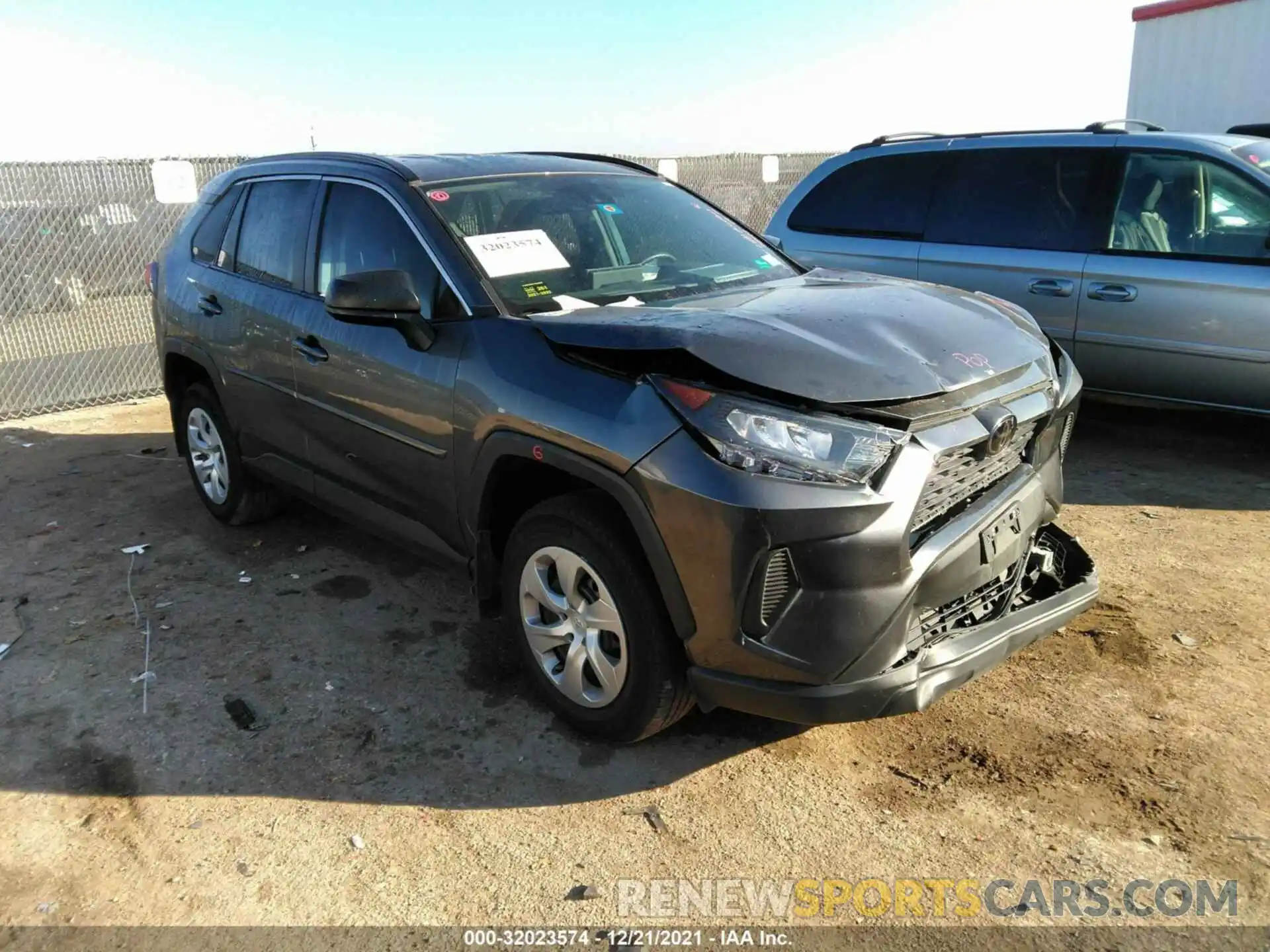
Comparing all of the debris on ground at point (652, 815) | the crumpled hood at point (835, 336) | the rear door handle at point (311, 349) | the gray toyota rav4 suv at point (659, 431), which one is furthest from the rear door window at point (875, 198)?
the debris on ground at point (652, 815)

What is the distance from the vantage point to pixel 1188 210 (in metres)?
5.73

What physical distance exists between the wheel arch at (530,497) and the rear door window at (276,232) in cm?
159

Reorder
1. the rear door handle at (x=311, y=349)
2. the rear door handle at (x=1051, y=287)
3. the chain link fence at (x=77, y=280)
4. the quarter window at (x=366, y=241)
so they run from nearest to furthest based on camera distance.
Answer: the quarter window at (x=366, y=241), the rear door handle at (x=311, y=349), the rear door handle at (x=1051, y=287), the chain link fence at (x=77, y=280)

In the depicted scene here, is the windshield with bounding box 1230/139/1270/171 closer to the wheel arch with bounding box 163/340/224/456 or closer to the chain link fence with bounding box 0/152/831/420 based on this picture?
the wheel arch with bounding box 163/340/224/456

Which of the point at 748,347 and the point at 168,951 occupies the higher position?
the point at 748,347

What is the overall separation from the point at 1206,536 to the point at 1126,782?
2.28m

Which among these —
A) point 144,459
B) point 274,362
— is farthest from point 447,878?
point 144,459

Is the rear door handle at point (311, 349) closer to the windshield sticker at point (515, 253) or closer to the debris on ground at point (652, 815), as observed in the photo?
the windshield sticker at point (515, 253)

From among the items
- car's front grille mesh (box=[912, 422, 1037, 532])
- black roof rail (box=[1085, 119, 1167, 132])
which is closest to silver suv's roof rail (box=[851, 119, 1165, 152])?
black roof rail (box=[1085, 119, 1167, 132])

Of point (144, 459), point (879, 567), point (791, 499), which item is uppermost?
point (791, 499)

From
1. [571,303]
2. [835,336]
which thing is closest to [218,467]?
[571,303]

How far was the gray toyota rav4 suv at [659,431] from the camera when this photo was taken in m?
2.66

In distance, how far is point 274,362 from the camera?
14.6 ft

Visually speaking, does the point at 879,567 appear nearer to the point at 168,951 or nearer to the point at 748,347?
the point at 748,347
